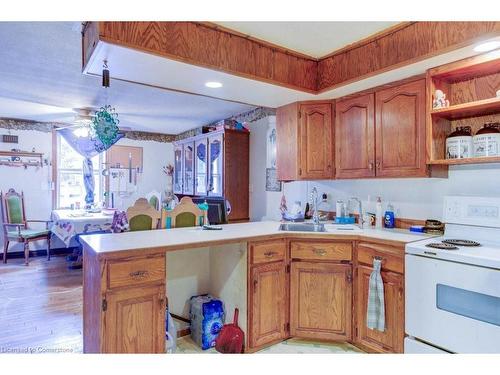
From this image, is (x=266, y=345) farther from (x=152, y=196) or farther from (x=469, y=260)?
(x=152, y=196)

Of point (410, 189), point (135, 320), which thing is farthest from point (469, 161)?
point (135, 320)

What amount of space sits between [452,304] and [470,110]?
122 centimetres

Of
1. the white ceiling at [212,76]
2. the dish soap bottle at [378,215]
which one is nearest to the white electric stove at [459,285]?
the dish soap bottle at [378,215]

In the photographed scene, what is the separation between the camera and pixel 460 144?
83.0 inches

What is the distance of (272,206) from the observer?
13.0 ft

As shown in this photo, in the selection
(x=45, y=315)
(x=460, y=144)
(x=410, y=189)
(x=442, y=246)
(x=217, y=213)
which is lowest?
(x=45, y=315)

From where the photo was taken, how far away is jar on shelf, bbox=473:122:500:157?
198cm

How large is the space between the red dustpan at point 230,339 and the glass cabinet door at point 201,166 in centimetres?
293

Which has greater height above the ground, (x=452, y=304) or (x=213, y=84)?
(x=213, y=84)

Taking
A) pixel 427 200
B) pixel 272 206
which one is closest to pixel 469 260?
pixel 427 200

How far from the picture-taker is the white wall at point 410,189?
84.9 inches

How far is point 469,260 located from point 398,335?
68 cm

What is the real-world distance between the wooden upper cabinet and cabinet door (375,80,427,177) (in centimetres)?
47

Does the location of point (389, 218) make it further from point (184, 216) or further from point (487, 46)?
point (184, 216)
